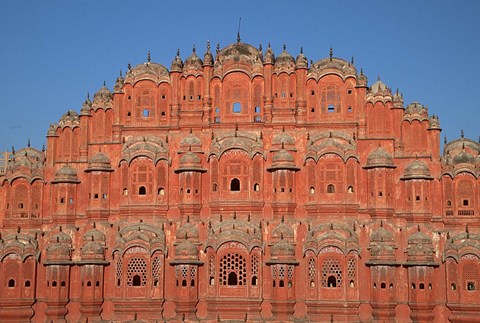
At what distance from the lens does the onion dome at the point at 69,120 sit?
144 ft

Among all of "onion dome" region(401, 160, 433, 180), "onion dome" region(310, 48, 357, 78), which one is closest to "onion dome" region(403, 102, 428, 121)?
"onion dome" region(401, 160, 433, 180)

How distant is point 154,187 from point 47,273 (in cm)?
766

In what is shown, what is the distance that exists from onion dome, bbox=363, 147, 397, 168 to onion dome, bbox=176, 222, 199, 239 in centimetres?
1015

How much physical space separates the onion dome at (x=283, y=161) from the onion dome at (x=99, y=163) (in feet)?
30.9

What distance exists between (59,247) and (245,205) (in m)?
10.7

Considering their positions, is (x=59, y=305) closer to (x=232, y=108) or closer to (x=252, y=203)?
(x=252, y=203)

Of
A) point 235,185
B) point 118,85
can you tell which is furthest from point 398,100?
point 118,85

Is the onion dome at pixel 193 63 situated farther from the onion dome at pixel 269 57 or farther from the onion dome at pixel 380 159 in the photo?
the onion dome at pixel 380 159

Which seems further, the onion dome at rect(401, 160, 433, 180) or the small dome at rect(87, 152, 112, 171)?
the small dome at rect(87, 152, 112, 171)

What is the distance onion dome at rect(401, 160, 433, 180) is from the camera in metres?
40.0

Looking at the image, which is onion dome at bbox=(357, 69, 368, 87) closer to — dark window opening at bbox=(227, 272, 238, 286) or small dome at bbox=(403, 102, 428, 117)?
small dome at bbox=(403, 102, 428, 117)

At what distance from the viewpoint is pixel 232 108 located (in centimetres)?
4272

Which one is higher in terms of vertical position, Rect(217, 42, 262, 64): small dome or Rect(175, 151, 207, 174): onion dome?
Rect(217, 42, 262, 64): small dome

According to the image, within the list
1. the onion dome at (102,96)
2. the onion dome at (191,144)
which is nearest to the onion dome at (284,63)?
the onion dome at (191,144)
